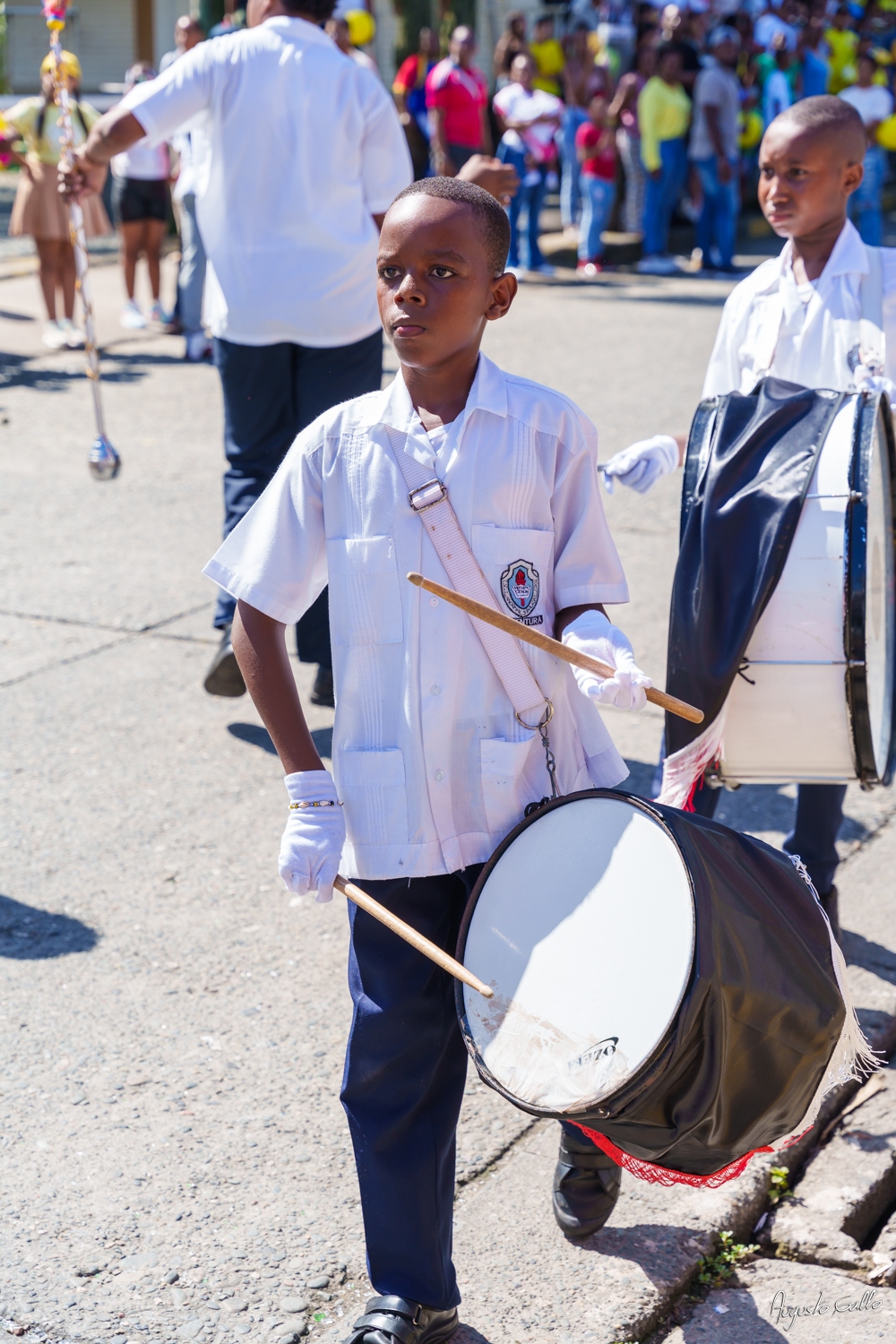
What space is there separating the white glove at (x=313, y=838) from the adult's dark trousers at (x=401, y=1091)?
0.13m

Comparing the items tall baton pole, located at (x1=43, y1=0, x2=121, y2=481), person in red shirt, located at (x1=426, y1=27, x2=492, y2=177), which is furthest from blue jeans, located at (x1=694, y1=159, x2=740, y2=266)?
tall baton pole, located at (x1=43, y1=0, x2=121, y2=481)

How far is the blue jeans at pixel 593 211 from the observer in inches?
520

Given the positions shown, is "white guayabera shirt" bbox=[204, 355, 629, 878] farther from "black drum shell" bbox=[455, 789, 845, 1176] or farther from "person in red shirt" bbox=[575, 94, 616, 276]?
"person in red shirt" bbox=[575, 94, 616, 276]

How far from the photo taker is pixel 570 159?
13.8m

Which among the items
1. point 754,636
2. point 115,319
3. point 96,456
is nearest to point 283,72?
point 96,456

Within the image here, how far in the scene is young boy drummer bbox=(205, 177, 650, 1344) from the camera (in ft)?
7.35

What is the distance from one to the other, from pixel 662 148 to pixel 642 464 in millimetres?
11133

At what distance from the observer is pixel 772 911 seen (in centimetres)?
209

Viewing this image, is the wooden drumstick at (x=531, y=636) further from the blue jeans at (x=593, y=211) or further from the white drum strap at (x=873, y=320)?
the blue jeans at (x=593, y=211)

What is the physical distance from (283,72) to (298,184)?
0.99 feet

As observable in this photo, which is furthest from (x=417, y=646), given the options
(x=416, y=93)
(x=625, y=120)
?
(x=416, y=93)

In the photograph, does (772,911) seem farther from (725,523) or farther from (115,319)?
(115,319)

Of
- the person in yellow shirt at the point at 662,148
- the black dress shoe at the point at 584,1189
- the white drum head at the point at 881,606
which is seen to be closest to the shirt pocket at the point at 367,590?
the black dress shoe at the point at 584,1189

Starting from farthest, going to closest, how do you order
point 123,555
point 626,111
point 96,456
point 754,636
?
point 626,111 → point 123,555 → point 96,456 → point 754,636
